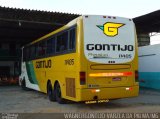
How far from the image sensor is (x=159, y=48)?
58.1 ft

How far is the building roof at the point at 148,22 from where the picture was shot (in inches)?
837

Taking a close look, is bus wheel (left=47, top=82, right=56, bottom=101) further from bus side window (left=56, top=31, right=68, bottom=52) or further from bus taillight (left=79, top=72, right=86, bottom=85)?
bus taillight (left=79, top=72, right=86, bottom=85)

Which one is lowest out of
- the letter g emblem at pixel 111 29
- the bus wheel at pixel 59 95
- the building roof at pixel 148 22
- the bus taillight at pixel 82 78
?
the bus wheel at pixel 59 95

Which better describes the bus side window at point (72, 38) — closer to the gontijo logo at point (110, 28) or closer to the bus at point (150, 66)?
the gontijo logo at point (110, 28)

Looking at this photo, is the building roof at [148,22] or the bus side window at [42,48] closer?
the bus side window at [42,48]

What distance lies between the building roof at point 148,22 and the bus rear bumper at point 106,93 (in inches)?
389

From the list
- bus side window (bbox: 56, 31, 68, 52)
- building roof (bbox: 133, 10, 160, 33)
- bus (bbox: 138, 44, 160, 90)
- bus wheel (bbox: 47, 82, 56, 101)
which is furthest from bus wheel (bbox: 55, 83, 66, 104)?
building roof (bbox: 133, 10, 160, 33)

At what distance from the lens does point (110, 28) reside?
446 inches

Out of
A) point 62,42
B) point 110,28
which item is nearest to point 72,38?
point 62,42

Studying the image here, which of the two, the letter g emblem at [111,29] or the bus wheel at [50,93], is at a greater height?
the letter g emblem at [111,29]

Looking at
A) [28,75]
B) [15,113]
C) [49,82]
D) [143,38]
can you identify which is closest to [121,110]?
[15,113]

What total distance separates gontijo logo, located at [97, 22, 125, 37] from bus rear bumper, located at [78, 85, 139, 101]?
1988 millimetres

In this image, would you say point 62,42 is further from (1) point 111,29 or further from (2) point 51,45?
(1) point 111,29

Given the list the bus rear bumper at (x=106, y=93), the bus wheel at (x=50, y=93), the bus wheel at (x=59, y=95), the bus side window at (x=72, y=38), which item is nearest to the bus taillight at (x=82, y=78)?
the bus rear bumper at (x=106, y=93)
